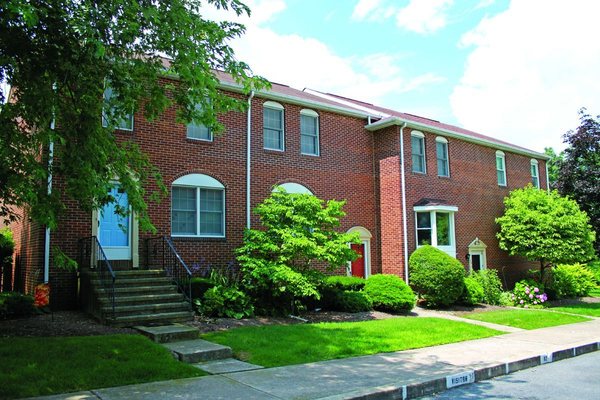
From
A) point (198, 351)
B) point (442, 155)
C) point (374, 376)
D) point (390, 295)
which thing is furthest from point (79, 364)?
point (442, 155)

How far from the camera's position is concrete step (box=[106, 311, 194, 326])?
1058cm

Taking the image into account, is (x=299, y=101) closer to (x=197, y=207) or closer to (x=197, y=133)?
(x=197, y=133)

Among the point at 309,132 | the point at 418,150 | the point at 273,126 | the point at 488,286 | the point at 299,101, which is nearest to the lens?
the point at 273,126

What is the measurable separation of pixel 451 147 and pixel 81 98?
1688 centimetres

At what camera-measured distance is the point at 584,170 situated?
2809cm

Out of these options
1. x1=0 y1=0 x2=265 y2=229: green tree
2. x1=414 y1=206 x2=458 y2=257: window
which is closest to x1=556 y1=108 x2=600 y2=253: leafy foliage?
x1=414 y1=206 x2=458 y2=257: window

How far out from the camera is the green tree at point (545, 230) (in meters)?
20.0

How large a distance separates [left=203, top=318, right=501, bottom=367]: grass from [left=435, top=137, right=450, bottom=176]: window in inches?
362

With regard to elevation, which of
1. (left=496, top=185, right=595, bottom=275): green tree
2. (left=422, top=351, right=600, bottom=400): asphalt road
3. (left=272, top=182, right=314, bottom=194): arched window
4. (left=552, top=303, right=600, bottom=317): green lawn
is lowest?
(left=552, top=303, right=600, bottom=317): green lawn

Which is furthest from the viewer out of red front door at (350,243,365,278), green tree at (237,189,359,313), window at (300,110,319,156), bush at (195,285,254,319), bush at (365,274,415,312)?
red front door at (350,243,365,278)

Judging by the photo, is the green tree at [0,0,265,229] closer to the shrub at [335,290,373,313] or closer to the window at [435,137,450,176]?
the shrub at [335,290,373,313]

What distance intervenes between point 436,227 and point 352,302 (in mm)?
5983

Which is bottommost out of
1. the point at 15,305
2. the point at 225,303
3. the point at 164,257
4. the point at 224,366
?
the point at 224,366

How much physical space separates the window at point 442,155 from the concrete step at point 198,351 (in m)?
14.5
